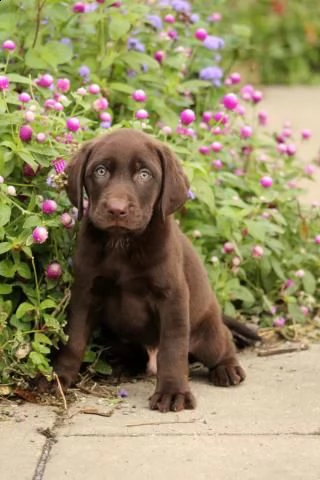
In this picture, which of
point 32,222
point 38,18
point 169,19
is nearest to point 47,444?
point 32,222

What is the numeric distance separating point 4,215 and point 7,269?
24 centimetres

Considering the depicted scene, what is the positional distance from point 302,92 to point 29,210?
26.5 ft

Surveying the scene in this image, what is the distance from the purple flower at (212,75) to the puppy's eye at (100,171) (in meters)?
2.10

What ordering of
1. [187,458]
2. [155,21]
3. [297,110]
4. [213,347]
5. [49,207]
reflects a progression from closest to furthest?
[187,458] < [49,207] < [213,347] < [155,21] < [297,110]

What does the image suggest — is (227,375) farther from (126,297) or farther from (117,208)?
(117,208)

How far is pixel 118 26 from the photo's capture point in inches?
224

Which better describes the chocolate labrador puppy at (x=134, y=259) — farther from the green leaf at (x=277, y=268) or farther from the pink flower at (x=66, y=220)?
the green leaf at (x=277, y=268)

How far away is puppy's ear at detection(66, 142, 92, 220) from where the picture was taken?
467cm

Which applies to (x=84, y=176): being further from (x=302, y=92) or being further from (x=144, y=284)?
(x=302, y=92)

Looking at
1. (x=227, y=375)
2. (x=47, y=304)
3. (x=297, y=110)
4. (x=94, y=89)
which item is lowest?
(x=297, y=110)

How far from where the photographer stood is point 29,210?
4863mm

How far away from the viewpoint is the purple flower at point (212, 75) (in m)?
6.55

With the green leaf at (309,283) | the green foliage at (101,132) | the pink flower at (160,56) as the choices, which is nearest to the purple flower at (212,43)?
the green foliage at (101,132)

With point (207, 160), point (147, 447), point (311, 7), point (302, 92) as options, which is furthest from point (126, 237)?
point (311, 7)
